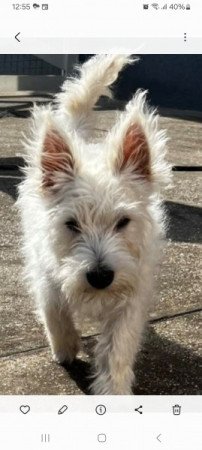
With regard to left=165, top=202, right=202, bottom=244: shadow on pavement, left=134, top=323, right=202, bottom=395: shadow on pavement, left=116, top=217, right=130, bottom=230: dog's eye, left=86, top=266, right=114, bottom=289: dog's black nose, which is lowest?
left=165, top=202, right=202, bottom=244: shadow on pavement

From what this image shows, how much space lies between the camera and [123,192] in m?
3.13

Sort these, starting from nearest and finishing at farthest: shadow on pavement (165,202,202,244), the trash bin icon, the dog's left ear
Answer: the trash bin icon, the dog's left ear, shadow on pavement (165,202,202,244)

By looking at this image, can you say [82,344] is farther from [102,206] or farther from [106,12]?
[106,12]

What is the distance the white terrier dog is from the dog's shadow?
0.69 feet

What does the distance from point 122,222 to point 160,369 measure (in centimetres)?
85

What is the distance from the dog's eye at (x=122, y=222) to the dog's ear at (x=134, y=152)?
0.81 feet

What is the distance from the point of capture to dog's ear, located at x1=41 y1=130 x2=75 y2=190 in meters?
3.20

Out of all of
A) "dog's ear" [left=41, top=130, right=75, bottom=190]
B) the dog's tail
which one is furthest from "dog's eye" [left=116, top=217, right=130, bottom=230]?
the dog's tail

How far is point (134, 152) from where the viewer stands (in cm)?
323

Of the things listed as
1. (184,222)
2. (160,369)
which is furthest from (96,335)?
(184,222)

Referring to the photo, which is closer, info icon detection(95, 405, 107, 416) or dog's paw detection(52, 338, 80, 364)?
info icon detection(95, 405, 107, 416)

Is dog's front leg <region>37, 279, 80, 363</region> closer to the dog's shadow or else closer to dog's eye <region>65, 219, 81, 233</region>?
the dog's shadow

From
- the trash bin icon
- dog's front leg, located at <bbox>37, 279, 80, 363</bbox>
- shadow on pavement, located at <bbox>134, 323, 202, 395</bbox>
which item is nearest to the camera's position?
the trash bin icon

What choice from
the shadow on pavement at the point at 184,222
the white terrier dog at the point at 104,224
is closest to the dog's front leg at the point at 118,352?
the white terrier dog at the point at 104,224
